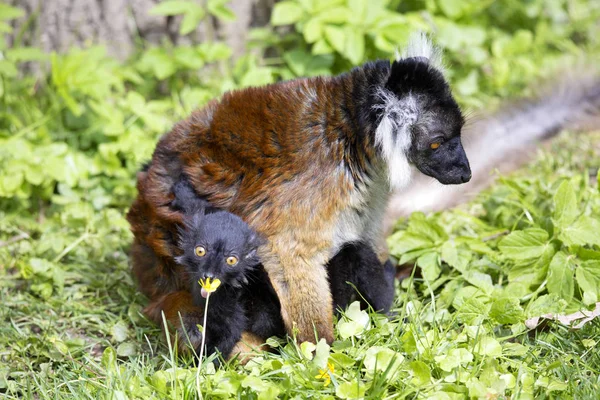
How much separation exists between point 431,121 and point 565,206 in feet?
4.78

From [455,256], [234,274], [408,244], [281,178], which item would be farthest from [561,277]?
[234,274]

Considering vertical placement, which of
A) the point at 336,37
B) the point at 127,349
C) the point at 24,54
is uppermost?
the point at 336,37

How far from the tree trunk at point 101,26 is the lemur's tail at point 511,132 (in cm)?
327

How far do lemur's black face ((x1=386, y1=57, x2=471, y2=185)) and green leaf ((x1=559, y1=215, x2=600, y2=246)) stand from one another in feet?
3.39

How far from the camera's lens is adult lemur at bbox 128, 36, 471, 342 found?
16.9 ft

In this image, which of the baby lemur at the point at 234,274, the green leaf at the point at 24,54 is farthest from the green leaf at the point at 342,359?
the green leaf at the point at 24,54

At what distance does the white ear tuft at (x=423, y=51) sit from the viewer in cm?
546

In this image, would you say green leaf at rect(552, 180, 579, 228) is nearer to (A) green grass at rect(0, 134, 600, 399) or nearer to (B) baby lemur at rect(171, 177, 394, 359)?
(A) green grass at rect(0, 134, 600, 399)

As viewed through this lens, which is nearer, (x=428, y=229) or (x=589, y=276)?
(x=589, y=276)

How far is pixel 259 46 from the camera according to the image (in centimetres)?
889

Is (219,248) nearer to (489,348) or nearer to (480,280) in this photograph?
(489,348)

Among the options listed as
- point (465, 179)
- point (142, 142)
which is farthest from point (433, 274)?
point (142, 142)

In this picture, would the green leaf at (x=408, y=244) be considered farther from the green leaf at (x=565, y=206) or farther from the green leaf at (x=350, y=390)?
the green leaf at (x=350, y=390)

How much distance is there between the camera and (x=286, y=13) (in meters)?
8.22
